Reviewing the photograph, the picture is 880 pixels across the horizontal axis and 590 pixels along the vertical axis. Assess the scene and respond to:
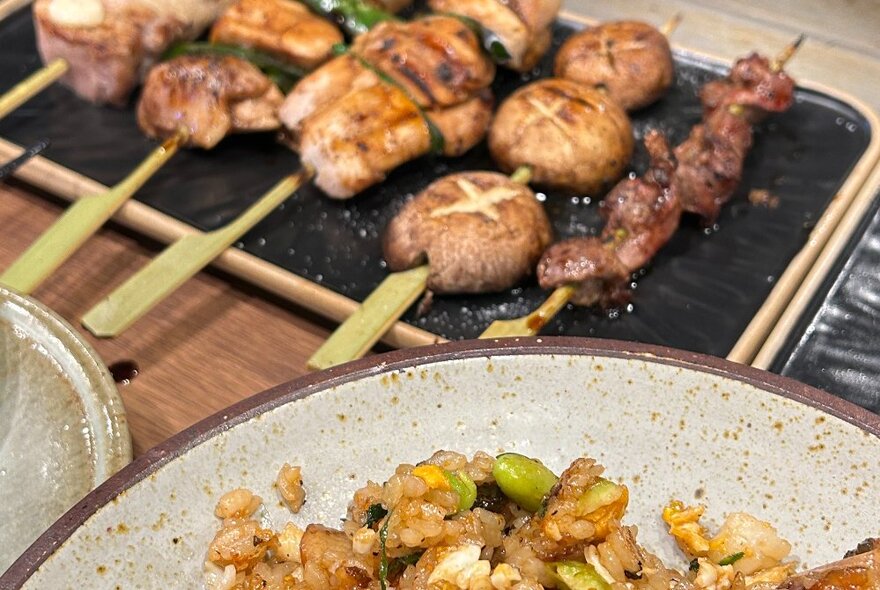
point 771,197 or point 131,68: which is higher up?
point 771,197

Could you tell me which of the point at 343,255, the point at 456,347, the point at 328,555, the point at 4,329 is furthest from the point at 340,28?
the point at 328,555

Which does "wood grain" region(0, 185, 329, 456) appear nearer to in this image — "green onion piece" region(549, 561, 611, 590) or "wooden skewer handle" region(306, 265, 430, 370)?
"wooden skewer handle" region(306, 265, 430, 370)

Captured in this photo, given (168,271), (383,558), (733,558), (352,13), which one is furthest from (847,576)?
A: (352,13)

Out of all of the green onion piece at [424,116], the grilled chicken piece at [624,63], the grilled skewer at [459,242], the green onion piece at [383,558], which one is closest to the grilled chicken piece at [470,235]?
the grilled skewer at [459,242]

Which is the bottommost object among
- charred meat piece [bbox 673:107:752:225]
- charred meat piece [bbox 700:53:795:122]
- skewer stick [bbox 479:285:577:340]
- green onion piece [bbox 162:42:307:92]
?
green onion piece [bbox 162:42:307:92]

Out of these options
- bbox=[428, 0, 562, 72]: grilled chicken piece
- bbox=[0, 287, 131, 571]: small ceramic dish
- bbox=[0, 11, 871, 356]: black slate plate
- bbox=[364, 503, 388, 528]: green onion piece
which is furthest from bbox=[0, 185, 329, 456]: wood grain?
bbox=[428, 0, 562, 72]: grilled chicken piece

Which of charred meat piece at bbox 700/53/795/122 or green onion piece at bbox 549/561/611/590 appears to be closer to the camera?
green onion piece at bbox 549/561/611/590

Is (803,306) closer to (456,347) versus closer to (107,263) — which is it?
(456,347)
